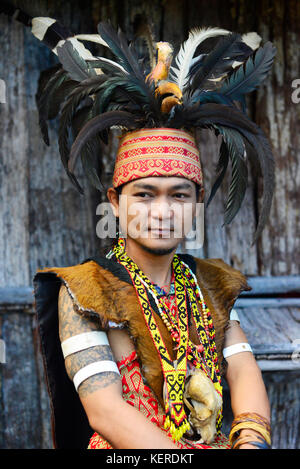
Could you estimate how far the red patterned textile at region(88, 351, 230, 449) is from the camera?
191 cm

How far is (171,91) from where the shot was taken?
1.97m

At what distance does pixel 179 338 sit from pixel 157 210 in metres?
0.53

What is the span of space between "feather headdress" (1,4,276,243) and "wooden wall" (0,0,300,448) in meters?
0.73

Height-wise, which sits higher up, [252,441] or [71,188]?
[71,188]

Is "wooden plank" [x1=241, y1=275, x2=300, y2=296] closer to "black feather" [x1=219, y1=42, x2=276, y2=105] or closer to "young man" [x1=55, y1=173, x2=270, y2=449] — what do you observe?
"young man" [x1=55, y1=173, x2=270, y2=449]

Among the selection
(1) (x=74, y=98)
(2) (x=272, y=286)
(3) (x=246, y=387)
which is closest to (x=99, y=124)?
(1) (x=74, y=98)

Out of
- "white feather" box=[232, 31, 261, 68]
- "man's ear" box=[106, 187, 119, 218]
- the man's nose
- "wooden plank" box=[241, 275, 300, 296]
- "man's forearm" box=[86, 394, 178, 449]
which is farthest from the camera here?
"wooden plank" box=[241, 275, 300, 296]

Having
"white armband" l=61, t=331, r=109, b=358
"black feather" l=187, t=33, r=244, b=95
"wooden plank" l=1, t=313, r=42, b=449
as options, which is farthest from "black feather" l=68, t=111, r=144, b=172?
"wooden plank" l=1, t=313, r=42, b=449

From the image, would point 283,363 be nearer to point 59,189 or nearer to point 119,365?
point 119,365

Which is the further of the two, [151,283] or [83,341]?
[151,283]

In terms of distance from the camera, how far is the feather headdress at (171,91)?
199 centimetres

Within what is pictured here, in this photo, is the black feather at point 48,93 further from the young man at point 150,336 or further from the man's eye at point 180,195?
the man's eye at point 180,195

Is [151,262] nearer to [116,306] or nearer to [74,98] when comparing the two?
[116,306]

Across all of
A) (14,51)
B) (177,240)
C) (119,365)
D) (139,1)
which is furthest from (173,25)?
(119,365)
